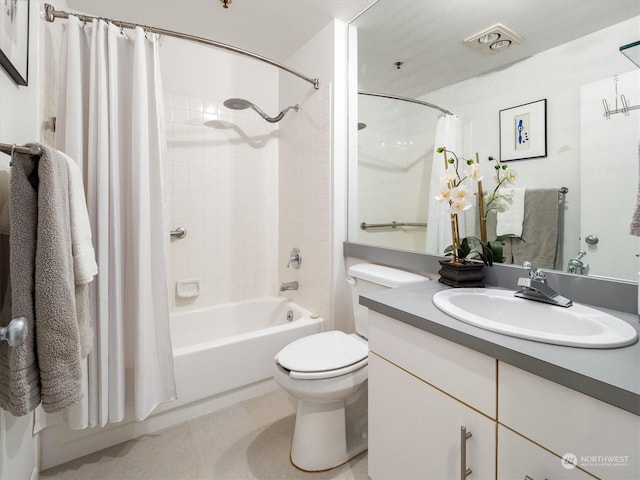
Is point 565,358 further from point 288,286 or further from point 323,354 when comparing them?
point 288,286

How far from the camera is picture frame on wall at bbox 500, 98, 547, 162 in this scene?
45.1 inches

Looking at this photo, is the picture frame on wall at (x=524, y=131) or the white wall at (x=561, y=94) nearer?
the white wall at (x=561, y=94)

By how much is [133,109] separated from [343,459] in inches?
71.1

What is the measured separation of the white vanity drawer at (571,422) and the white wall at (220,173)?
79.5 inches

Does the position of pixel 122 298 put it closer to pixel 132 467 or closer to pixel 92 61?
pixel 132 467

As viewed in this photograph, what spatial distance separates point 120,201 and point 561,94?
1.78m

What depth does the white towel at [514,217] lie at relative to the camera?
1.21 meters

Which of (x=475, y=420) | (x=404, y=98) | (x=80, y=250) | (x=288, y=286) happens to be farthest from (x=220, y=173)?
(x=475, y=420)

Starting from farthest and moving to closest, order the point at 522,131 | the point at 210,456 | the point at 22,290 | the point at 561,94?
1. the point at 210,456
2. the point at 522,131
3. the point at 561,94
4. the point at 22,290

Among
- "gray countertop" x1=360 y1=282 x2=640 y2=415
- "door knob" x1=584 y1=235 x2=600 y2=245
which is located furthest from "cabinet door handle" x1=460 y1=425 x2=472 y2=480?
"door knob" x1=584 y1=235 x2=600 y2=245

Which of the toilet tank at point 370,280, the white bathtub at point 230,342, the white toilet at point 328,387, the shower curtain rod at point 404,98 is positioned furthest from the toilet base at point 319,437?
the shower curtain rod at point 404,98

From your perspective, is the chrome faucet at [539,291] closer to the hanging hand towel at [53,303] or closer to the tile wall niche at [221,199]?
the hanging hand towel at [53,303]

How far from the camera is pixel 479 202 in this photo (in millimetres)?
1346

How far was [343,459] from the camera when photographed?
1.38 metres
